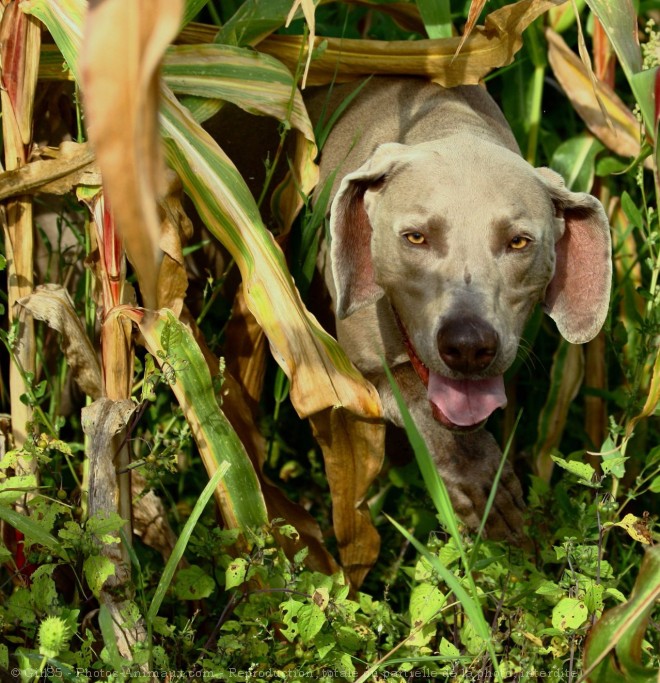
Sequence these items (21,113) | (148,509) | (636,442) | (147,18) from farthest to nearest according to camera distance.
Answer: (636,442)
(148,509)
(21,113)
(147,18)

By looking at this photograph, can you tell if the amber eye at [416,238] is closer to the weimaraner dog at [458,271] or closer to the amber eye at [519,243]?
the weimaraner dog at [458,271]

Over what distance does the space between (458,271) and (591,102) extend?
48.0 inches

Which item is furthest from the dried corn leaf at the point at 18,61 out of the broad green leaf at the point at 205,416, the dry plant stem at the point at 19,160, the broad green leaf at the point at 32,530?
the broad green leaf at the point at 32,530

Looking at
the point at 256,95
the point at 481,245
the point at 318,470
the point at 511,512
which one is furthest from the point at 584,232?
the point at 318,470

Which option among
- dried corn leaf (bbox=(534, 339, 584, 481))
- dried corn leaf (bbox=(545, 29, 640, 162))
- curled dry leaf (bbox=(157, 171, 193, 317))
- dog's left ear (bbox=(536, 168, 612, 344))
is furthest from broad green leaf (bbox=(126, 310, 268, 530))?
dried corn leaf (bbox=(545, 29, 640, 162))

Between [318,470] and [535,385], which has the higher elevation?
[535,385]

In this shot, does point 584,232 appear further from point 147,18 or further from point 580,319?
point 147,18

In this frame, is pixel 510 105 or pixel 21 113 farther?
pixel 510 105

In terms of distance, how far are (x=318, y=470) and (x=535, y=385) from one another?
720 millimetres

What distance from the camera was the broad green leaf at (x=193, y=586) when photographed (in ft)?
6.33

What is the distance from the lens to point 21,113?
7.06 ft

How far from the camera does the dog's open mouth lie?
7.47ft

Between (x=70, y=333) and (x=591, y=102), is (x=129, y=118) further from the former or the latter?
(x=591, y=102)

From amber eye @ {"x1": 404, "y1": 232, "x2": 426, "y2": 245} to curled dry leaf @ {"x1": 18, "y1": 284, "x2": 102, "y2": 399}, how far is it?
0.74 meters
